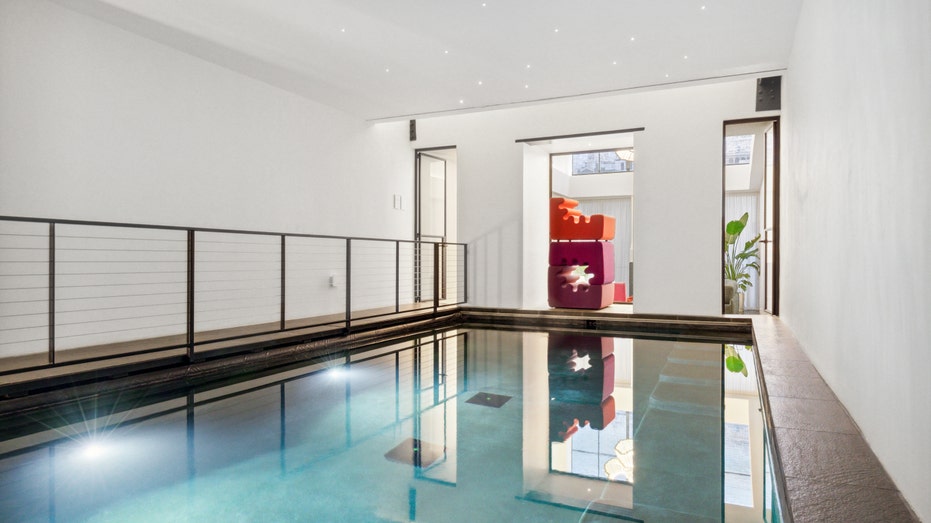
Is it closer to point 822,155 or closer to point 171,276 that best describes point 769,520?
point 822,155

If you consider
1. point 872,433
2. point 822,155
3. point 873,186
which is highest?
point 822,155

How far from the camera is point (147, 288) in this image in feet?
13.9

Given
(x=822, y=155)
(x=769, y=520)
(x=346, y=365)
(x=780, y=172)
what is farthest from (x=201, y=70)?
(x=780, y=172)

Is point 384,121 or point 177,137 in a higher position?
point 384,121

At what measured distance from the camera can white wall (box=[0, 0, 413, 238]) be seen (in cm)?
357

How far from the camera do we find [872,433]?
5.52 feet

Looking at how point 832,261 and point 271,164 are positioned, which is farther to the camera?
point 271,164

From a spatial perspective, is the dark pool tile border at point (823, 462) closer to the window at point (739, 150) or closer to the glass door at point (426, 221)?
the glass door at point (426, 221)

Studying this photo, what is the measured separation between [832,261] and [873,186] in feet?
3.28

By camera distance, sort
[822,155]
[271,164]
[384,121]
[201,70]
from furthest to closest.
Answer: [384,121], [271,164], [201,70], [822,155]

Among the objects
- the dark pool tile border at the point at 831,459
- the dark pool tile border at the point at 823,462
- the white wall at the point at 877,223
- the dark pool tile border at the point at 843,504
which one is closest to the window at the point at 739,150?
the white wall at the point at 877,223

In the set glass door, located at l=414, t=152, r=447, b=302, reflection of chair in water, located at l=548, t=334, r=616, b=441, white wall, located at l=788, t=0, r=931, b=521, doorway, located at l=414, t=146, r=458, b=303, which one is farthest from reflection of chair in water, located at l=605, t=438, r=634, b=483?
glass door, located at l=414, t=152, r=447, b=302

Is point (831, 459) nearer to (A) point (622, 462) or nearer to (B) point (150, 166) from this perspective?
(A) point (622, 462)

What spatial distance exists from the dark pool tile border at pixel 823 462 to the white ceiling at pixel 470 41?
2.84 m
